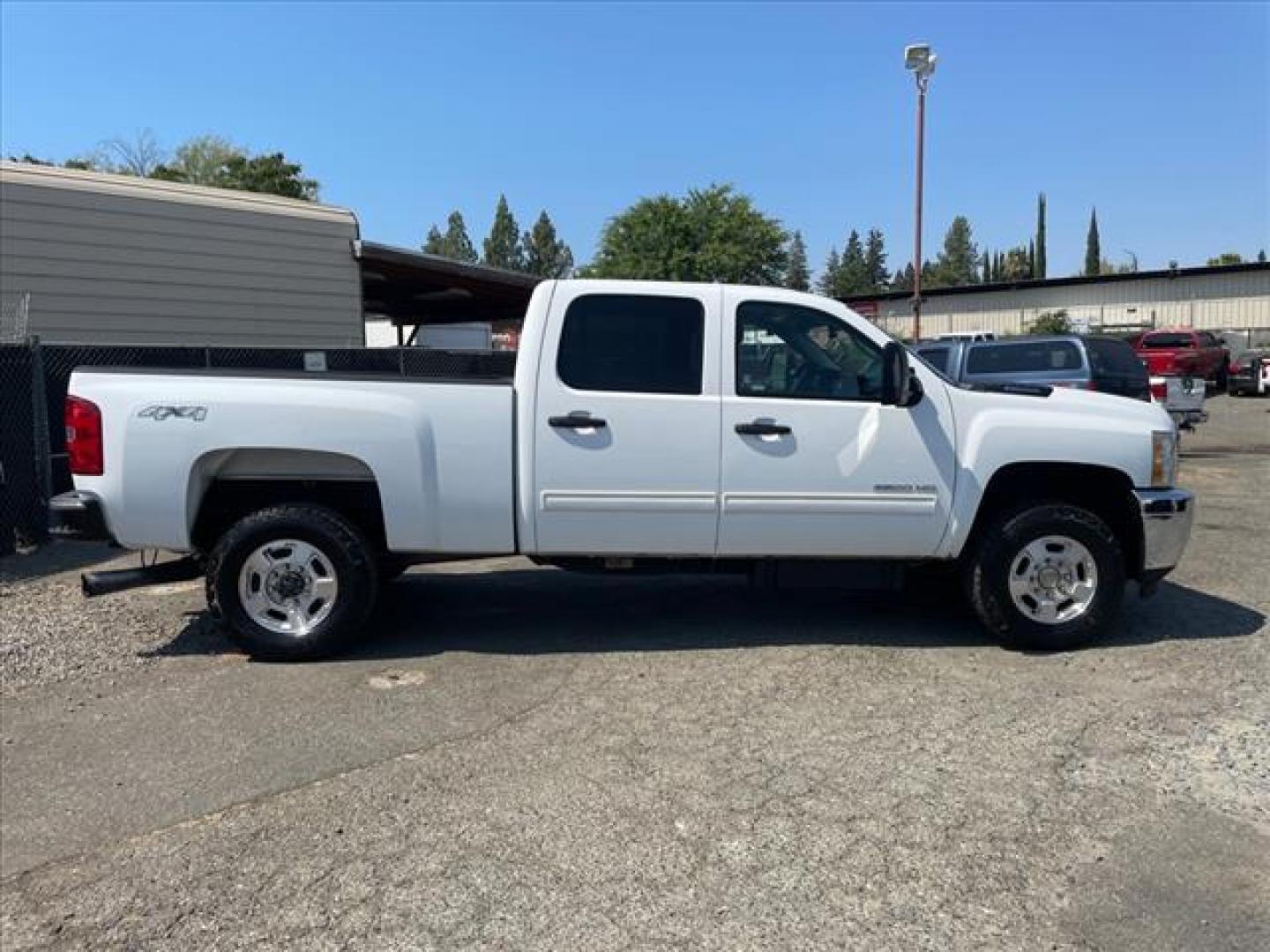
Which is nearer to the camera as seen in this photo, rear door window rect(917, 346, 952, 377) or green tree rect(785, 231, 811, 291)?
rear door window rect(917, 346, 952, 377)

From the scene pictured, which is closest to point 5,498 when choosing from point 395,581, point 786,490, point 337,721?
point 395,581

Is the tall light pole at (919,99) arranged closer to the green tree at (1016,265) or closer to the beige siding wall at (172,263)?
the beige siding wall at (172,263)

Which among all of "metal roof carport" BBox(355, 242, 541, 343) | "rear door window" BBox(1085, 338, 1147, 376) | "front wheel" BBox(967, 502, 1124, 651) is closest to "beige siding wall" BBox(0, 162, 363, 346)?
"metal roof carport" BBox(355, 242, 541, 343)

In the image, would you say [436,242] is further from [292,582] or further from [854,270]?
[292,582]

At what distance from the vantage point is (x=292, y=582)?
18.2 ft

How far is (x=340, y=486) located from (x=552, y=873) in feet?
9.87

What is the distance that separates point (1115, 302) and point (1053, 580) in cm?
4992

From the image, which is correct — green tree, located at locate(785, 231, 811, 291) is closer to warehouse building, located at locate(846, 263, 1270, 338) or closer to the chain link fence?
warehouse building, located at locate(846, 263, 1270, 338)

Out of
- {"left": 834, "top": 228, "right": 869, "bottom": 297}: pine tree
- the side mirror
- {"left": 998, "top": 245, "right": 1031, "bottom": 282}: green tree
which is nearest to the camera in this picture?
the side mirror

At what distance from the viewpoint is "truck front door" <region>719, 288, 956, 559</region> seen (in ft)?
18.0

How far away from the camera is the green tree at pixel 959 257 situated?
125 meters

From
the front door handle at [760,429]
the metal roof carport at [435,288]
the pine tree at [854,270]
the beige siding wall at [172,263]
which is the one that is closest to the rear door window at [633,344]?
the front door handle at [760,429]

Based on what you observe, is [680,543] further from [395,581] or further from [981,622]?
[395,581]

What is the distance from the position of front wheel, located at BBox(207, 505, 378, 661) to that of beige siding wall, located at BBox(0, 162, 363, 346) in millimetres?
8317
